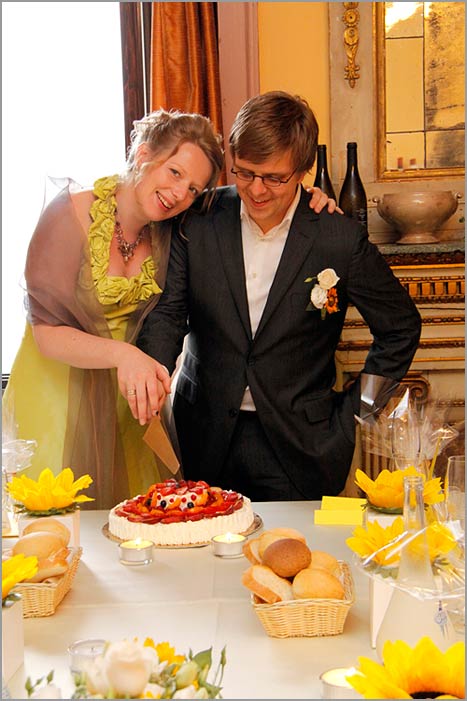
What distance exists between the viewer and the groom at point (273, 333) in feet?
7.89

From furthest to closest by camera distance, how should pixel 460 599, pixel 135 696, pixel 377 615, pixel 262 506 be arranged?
pixel 262 506 < pixel 377 615 < pixel 460 599 < pixel 135 696

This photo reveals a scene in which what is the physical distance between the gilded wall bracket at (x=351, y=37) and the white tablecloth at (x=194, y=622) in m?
2.25

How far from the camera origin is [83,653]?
3.58 ft

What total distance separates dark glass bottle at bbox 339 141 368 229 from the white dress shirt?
95 cm

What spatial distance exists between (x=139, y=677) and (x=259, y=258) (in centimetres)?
171

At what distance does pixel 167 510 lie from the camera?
5.83 feet

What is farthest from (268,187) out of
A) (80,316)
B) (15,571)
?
(15,571)

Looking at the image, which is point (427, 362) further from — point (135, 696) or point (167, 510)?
point (135, 696)

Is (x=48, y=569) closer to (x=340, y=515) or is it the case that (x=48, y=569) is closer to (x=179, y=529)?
(x=179, y=529)

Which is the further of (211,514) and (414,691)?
(211,514)

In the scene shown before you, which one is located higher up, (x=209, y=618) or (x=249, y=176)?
(x=249, y=176)

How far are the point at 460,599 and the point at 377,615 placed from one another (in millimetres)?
154

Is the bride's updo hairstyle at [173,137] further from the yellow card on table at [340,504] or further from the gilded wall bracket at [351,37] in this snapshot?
the gilded wall bracket at [351,37]

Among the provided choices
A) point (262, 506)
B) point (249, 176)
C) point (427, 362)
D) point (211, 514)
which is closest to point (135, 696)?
point (211, 514)
